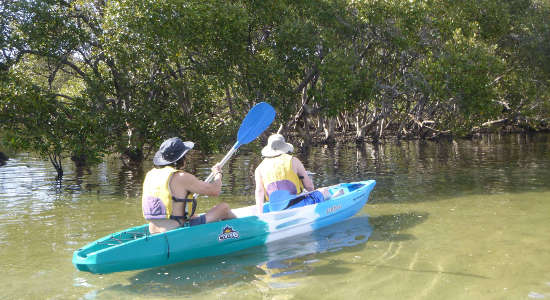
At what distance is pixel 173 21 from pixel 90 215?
6122 mm

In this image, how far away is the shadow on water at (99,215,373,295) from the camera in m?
4.91

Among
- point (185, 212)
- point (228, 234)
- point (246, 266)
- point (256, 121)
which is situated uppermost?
point (256, 121)

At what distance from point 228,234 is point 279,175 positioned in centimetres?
129

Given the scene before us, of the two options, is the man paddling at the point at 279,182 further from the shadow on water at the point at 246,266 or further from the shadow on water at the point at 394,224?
the shadow on water at the point at 394,224

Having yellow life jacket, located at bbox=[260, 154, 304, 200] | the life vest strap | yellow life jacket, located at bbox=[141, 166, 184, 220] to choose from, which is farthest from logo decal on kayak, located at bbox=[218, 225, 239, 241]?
yellow life jacket, located at bbox=[260, 154, 304, 200]

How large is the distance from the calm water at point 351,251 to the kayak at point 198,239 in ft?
0.46

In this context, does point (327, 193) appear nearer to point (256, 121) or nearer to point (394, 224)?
point (394, 224)

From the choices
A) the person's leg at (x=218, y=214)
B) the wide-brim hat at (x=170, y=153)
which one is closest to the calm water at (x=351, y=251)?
the person's leg at (x=218, y=214)

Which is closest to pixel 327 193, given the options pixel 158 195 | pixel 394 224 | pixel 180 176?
pixel 394 224

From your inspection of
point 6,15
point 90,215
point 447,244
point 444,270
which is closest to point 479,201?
point 447,244

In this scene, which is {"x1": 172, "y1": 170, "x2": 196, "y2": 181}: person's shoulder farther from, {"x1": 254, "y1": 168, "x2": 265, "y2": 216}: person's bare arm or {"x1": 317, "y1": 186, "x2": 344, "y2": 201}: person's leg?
{"x1": 317, "y1": 186, "x2": 344, "y2": 201}: person's leg

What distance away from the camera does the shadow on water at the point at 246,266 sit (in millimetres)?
4906

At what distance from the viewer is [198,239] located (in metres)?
5.60

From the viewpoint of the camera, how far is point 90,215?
8422 mm
